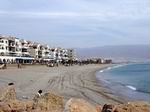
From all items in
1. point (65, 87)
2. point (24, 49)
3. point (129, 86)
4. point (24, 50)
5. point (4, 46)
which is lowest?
point (129, 86)

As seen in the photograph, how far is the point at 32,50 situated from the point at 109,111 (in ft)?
456

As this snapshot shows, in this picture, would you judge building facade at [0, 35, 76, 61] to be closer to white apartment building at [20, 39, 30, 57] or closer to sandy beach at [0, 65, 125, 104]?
white apartment building at [20, 39, 30, 57]

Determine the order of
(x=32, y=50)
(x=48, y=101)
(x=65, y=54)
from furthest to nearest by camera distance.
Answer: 1. (x=65, y=54)
2. (x=32, y=50)
3. (x=48, y=101)

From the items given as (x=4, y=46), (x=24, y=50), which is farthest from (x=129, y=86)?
(x=24, y=50)

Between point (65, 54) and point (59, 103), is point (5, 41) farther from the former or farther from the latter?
point (59, 103)

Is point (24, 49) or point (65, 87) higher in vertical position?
point (24, 49)

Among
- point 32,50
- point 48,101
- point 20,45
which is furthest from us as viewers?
point 32,50

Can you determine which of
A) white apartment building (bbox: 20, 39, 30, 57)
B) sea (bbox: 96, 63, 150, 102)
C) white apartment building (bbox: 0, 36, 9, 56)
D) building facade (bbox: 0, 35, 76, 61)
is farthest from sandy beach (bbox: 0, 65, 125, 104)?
white apartment building (bbox: 20, 39, 30, 57)

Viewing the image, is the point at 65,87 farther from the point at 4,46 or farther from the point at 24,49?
the point at 24,49

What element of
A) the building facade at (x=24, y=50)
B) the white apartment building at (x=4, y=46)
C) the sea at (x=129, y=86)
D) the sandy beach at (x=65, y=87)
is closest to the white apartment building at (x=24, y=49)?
the building facade at (x=24, y=50)

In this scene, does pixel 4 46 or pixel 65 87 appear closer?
pixel 65 87

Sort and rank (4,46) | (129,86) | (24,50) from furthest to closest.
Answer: (24,50) < (4,46) < (129,86)

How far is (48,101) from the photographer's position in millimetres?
11398

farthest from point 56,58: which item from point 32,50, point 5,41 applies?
point 5,41
